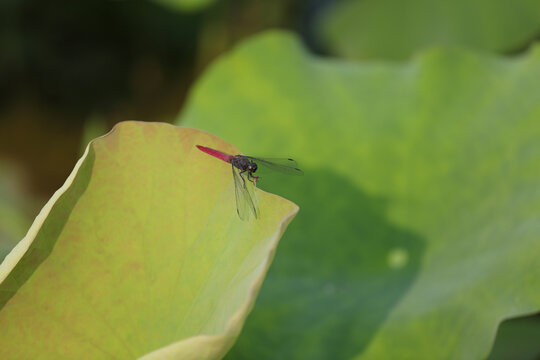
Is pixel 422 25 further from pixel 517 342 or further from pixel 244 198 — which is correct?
pixel 244 198

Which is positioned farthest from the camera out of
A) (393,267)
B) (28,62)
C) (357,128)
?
(28,62)

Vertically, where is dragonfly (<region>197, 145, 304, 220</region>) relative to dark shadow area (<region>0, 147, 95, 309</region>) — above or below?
above

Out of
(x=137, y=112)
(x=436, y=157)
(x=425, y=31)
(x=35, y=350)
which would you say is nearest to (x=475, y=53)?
(x=436, y=157)

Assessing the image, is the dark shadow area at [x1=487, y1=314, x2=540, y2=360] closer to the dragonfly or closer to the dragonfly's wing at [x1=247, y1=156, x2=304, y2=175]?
the dragonfly's wing at [x1=247, y1=156, x2=304, y2=175]

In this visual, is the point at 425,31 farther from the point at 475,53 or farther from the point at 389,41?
the point at 475,53

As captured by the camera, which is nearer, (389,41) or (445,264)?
(445,264)

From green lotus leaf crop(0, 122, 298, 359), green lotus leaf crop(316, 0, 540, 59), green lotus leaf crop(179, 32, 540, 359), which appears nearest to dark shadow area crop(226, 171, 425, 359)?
green lotus leaf crop(179, 32, 540, 359)

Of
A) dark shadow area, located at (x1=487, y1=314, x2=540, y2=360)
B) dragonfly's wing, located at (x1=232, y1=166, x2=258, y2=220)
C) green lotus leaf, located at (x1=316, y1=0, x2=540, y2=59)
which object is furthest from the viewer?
green lotus leaf, located at (x1=316, y1=0, x2=540, y2=59)
